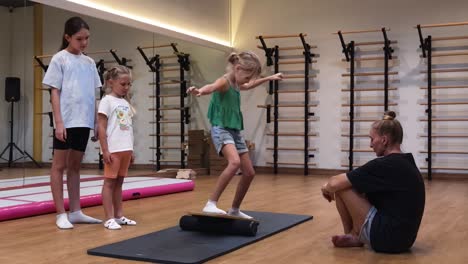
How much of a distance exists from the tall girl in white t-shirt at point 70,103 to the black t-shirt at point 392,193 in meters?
1.77

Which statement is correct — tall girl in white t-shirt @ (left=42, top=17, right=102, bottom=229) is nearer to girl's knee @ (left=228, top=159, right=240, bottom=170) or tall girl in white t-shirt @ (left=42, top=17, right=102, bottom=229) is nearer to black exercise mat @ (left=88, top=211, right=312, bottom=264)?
black exercise mat @ (left=88, top=211, right=312, bottom=264)

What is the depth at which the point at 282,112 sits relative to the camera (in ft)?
28.3

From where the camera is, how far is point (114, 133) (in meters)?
3.28

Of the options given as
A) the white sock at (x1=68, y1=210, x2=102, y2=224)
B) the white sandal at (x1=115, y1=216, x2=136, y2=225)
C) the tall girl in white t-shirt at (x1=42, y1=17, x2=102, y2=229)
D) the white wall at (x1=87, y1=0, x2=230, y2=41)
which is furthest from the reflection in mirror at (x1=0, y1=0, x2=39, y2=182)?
the white sandal at (x1=115, y1=216, x2=136, y2=225)

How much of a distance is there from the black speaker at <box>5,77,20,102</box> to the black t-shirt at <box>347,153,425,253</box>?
385cm

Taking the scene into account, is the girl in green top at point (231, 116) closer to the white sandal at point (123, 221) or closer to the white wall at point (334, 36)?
the white sandal at point (123, 221)

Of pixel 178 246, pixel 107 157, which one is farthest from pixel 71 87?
pixel 178 246

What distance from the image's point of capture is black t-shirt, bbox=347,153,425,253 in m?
2.44

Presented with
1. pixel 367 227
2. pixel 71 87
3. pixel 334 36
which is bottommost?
pixel 367 227

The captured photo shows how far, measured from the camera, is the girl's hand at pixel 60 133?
3.17m

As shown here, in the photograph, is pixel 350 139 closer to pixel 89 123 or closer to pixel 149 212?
pixel 149 212

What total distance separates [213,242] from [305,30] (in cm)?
629

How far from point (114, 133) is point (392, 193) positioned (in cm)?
172

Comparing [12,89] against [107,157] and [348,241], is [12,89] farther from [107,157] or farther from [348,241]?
[348,241]
